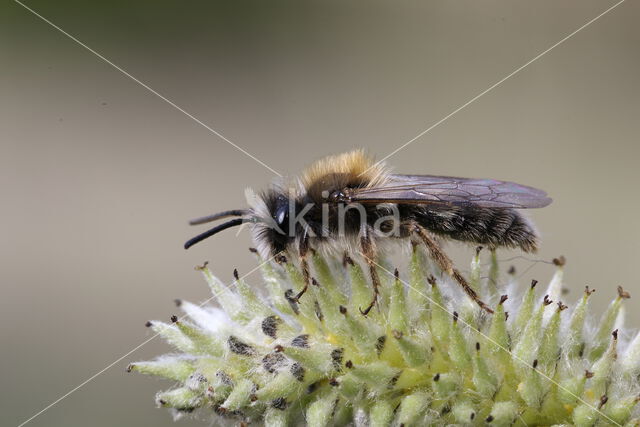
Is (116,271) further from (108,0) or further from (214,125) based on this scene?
(108,0)

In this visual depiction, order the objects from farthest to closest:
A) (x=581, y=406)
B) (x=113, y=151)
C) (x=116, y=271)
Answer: (x=113, y=151), (x=116, y=271), (x=581, y=406)

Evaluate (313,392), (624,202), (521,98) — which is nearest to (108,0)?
(521,98)

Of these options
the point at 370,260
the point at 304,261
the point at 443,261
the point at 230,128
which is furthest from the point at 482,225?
the point at 230,128

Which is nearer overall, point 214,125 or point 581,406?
point 581,406

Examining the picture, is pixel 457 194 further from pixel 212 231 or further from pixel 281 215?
pixel 212 231

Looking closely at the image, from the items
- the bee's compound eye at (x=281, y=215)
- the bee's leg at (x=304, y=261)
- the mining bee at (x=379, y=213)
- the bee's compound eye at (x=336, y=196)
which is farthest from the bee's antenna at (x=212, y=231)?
the bee's compound eye at (x=336, y=196)

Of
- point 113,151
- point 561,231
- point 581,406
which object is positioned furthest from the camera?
point 113,151
